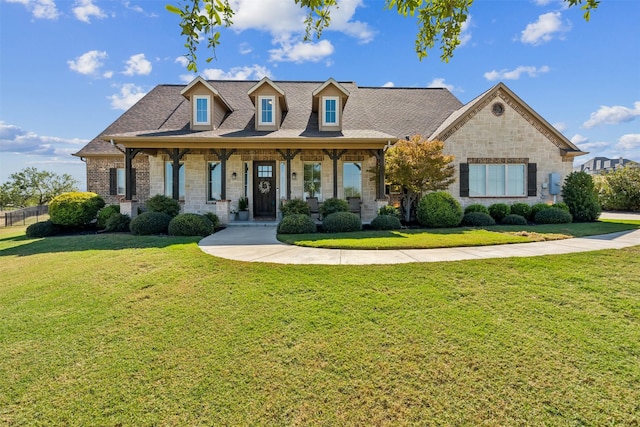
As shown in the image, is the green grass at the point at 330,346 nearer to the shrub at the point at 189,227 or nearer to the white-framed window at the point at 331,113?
the shrub at the point at 189,227

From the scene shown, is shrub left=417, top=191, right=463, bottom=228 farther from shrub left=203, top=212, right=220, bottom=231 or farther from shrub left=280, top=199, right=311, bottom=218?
shrub left=203, top=212, right=220, bottom=231

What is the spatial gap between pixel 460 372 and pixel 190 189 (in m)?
14.7

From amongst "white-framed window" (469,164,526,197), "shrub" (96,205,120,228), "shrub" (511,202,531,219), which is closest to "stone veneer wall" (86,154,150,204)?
"shrub" (96,205,120,228)

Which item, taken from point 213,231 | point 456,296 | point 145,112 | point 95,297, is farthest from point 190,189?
point 456,296

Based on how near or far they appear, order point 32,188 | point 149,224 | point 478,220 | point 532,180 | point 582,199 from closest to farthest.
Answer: point 149,224 → point 478,220 → point 582,199 → point 532,180 → point 32,188

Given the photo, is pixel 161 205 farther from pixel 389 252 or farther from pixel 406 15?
pixel 406 15

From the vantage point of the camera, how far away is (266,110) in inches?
573

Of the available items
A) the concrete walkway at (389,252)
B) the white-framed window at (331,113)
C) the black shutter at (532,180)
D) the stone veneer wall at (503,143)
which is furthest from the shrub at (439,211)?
the white-framed window at (331,113)

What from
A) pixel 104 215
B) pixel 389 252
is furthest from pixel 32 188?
pixel 389 252

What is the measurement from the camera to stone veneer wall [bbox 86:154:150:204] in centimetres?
1672

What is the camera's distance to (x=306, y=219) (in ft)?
36.0

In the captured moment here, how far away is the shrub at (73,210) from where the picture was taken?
11.8 m

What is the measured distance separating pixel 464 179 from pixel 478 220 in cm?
286

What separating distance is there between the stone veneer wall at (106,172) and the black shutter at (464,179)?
53.4ft
